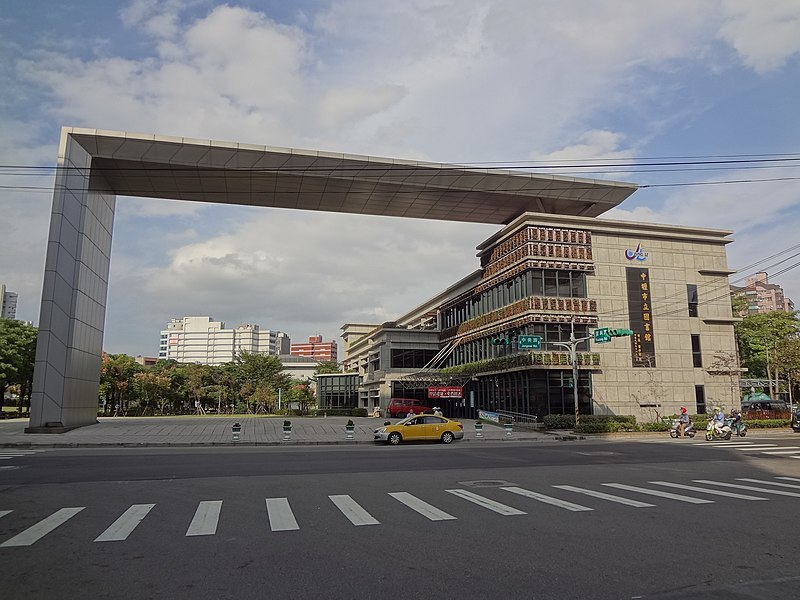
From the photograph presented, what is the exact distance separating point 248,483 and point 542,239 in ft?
110

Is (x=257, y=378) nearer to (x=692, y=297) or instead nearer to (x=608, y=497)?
(x=692, y=297)

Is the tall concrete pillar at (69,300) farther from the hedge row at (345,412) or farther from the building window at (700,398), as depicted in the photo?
the building window at (700,398)

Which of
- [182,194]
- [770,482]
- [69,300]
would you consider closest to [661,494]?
[770,482]

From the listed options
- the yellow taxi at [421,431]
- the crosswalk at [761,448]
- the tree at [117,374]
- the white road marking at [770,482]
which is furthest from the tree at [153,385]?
the white road marking at [770,482]

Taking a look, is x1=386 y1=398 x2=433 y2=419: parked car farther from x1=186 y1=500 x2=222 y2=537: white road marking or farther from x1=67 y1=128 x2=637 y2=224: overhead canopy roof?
x1=186 y1=500 x2=222 y2=537: white road marking

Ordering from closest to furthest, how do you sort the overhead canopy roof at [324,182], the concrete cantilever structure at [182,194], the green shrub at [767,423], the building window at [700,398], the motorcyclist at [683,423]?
the motorcyclist at [683,423]
the concrete cantilever structure at [182,194]
the overhead canopy roof at [324,182]
the green shrub at [767,423]
the building window at [700,398]

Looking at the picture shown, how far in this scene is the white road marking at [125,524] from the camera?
8.75 m

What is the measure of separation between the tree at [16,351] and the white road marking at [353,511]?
5005 cm

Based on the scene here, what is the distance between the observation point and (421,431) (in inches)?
1219

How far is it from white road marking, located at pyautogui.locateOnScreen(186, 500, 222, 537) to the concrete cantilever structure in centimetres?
2684

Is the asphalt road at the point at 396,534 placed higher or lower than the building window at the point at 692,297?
lower

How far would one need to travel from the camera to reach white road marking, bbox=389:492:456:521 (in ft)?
33.1

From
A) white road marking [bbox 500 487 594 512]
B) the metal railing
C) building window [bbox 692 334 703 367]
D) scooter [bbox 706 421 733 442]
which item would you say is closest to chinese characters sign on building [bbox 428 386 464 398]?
the metal railing

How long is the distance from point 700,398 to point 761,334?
31.4 meters
